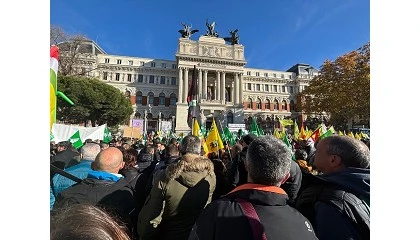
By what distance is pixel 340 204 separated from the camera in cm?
158

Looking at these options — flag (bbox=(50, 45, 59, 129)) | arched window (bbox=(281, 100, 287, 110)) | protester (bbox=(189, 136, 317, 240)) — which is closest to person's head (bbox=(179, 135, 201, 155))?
flag (bbox=(50, 45, 59, 129))

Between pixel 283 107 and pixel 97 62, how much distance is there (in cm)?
3628

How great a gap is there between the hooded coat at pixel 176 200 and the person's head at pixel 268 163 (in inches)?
38.2

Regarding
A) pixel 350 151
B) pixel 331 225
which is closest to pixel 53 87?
pixel 331 225

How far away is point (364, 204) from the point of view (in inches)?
64.1

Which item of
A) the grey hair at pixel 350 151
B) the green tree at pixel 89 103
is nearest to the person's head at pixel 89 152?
the grey hair at pixel 350 151

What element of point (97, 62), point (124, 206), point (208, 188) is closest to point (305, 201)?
point (208, 188)

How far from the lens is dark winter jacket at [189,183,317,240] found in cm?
140

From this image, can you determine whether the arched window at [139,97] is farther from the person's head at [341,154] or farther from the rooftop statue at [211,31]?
the person's head at [341,154]

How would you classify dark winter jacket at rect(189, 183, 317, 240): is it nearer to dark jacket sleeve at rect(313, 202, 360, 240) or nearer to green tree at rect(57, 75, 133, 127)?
dark jacket sleeve at rect(313, 202, 360, 240)

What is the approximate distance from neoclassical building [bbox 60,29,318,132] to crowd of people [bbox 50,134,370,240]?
1571 inches

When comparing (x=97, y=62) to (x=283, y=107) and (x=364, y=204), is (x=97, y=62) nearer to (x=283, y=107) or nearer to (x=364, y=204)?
(x=283, y=107)

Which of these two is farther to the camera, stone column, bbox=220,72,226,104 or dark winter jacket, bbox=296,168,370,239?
stone column, bbox=220,72,226,104
